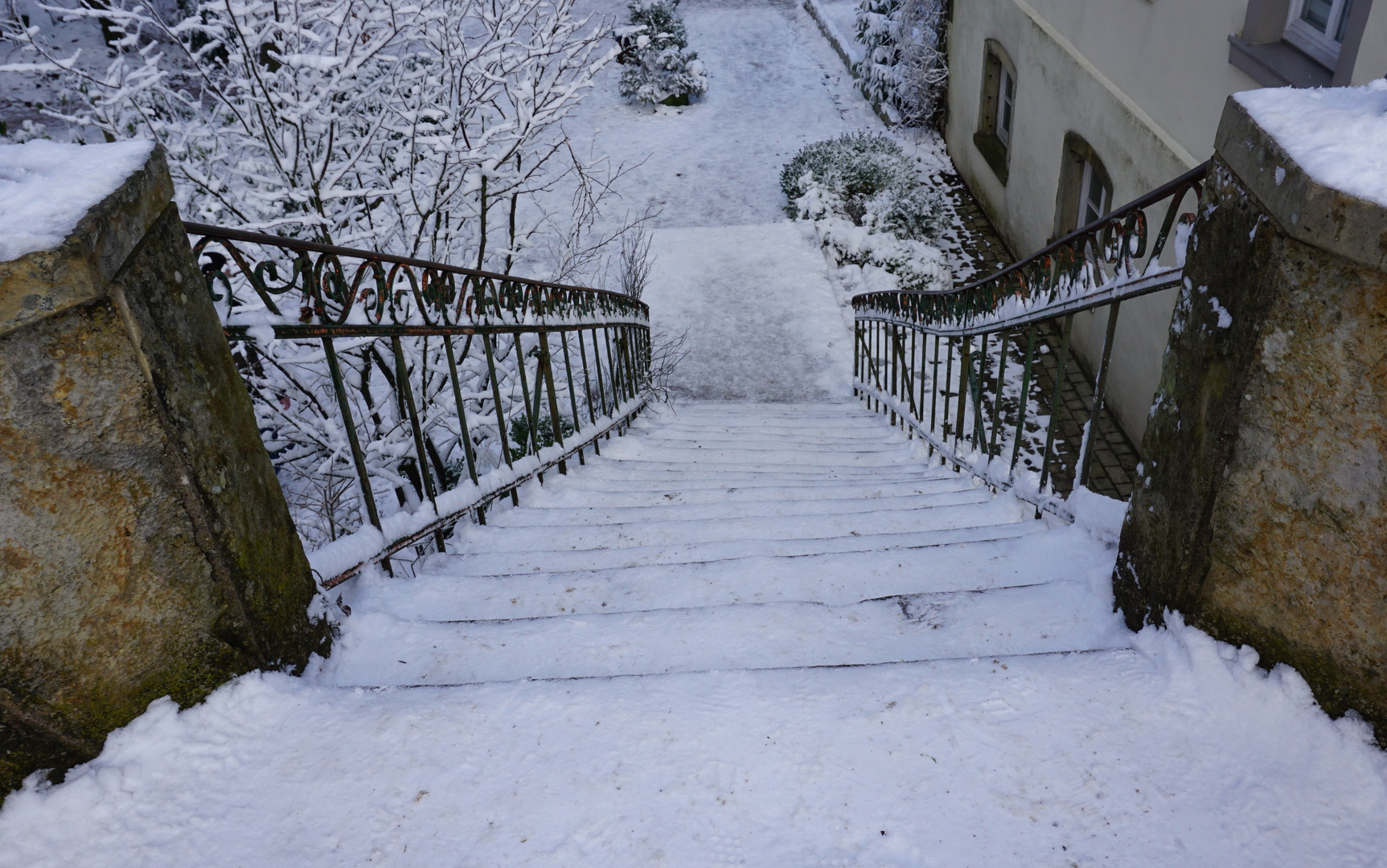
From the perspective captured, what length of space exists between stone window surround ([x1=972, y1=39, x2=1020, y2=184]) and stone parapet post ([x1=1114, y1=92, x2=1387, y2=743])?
949 centimetres

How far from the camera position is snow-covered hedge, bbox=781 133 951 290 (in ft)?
34.1

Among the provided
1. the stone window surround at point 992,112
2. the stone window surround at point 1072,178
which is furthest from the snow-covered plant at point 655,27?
the stone window surround at point 1072,178

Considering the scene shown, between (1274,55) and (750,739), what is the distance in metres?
5.96

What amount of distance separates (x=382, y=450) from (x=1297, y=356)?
4785 millimetres

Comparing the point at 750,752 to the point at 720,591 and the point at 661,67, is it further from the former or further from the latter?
the point at 661,67

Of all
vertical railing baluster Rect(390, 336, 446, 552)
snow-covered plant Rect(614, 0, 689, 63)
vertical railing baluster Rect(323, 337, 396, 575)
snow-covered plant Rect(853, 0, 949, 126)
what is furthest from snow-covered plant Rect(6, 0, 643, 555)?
snow-covered plant Rect(614, 0, 689, 63)

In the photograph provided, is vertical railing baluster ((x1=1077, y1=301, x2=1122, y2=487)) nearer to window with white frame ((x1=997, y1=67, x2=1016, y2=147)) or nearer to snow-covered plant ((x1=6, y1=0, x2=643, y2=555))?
snow-covered plant ((x1=6, y1=0, x2=643, y2=555))

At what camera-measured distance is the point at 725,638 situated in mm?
2234

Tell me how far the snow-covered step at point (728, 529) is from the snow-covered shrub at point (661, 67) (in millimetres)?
13072

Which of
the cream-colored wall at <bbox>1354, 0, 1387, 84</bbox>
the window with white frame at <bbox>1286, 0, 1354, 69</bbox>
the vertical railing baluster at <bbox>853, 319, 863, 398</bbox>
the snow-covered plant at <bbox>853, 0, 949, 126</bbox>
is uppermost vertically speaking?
the snow-covered plant at <bbox>853, 0, 949, 126</bbox>

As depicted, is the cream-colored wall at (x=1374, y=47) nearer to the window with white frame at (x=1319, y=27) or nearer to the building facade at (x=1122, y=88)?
the building facade at (x=1122, y=88)

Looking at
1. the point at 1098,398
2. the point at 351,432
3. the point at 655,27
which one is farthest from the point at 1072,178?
the point at 655,27

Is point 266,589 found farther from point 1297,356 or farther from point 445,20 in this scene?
point 445,20

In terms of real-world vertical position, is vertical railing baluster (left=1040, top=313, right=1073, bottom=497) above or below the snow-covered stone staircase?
above
